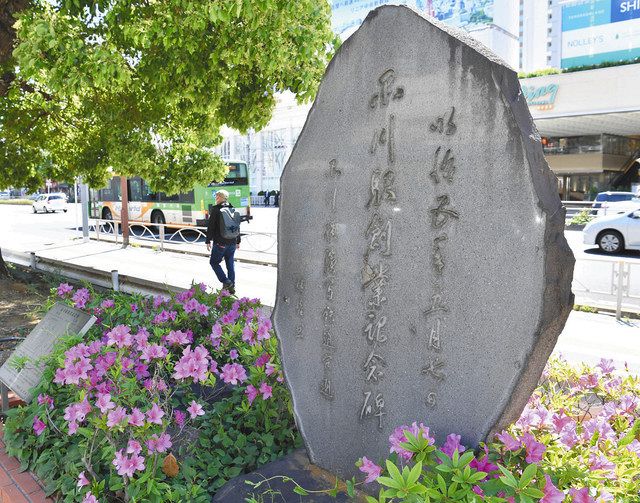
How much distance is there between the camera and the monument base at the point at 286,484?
2.64m

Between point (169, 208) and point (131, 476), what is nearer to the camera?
point (131, 476)

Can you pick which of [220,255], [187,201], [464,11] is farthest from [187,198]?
[464,11]

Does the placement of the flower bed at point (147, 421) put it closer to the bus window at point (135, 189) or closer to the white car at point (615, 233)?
the white car at point (615, 233)

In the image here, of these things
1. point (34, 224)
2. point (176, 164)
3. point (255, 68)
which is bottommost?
point (34, 224)

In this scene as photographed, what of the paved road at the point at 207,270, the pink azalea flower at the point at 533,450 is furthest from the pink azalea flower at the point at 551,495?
the paved road at the point at 207,270

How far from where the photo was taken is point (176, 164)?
884 centimetres

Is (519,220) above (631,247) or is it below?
above

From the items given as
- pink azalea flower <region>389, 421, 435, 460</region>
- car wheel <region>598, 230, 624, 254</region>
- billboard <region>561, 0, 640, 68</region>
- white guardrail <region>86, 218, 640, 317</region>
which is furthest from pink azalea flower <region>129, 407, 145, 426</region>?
billboard <region>561, 0, 640, 68</region>

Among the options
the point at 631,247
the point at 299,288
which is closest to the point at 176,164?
the point at 299,288

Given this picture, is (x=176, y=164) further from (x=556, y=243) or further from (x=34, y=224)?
(x=34, y=224)

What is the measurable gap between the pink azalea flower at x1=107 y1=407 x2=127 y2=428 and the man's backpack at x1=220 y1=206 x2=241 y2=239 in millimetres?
Answer: 7362

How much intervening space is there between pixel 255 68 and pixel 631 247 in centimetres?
1171

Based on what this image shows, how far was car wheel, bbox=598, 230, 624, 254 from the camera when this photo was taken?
47.4 feet

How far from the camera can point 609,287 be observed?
10375mm
